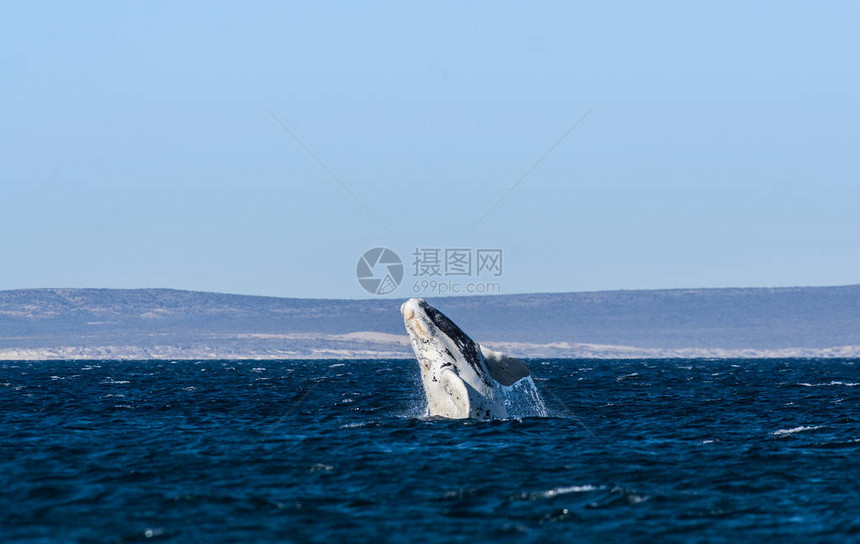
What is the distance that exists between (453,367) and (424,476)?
7.20 m

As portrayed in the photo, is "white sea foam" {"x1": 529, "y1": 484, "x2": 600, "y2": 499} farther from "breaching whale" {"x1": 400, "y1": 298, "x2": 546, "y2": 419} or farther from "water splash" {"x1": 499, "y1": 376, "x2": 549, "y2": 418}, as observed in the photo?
"water splash" {"x1": 499, "y1": 376, "x2": 549, "y2": 418}

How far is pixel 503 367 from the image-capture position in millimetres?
31484

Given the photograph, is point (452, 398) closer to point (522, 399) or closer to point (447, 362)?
point (447, 362)

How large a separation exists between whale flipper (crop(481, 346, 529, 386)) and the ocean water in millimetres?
1382

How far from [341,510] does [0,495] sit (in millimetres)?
6492

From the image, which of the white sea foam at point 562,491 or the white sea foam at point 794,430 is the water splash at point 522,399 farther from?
the white sea foam at point 562,491

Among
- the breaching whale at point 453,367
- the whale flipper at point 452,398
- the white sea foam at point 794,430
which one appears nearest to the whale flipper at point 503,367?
the breaching whale at point 453,367

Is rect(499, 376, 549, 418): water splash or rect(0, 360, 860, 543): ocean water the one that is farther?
rect(499, 376, 549, 418): water splash

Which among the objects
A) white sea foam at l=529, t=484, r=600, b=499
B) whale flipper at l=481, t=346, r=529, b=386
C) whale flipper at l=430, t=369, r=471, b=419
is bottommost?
white sea foam at l=529, t=484, r=600, b=499

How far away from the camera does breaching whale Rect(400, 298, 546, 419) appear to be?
29.9m

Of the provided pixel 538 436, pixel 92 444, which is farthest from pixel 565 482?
pixel 92 444

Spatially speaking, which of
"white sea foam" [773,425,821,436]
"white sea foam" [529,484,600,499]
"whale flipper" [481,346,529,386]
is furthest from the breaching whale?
"white sea foam" [529,484,600,499]

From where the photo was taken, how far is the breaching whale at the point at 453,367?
98.1 feet

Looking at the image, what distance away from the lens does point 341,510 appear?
63.6 ft
